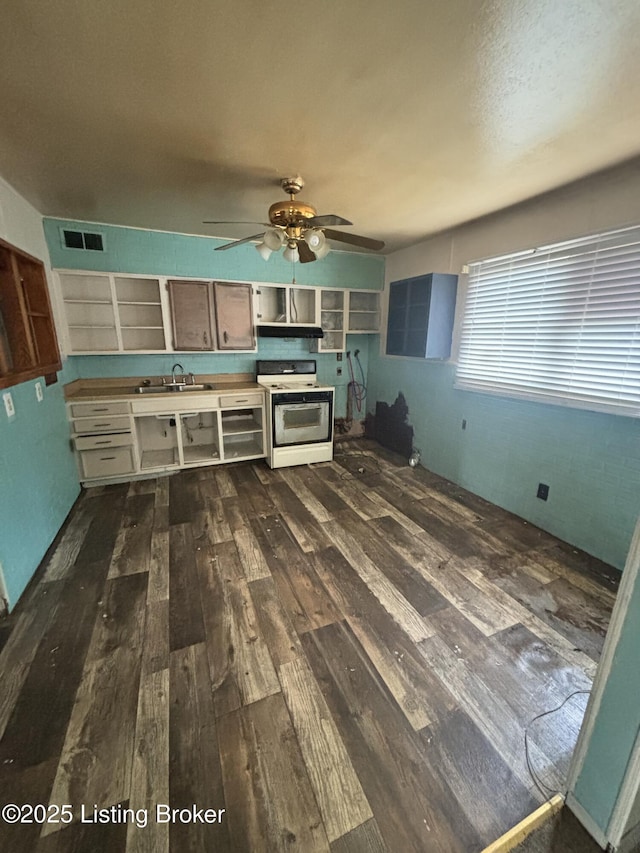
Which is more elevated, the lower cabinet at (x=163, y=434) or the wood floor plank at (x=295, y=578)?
the lower cabinet at (x=163, y=434)

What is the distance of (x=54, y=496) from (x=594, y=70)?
3.88 metres

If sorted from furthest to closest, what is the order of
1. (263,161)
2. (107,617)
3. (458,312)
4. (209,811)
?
1. (458,312)
2. (263,161)
3. (107,617)
4. (209,811)

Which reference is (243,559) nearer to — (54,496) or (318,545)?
(318,545)

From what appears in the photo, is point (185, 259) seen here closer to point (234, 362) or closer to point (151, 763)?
point (234, 362)

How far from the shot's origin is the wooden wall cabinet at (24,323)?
2211 mm

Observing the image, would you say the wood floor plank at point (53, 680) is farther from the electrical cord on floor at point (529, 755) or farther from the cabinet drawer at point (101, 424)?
the electrical cord on floor at point (529, 755)

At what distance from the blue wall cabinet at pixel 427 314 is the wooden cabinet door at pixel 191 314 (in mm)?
2203

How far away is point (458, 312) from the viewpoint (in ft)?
11.1

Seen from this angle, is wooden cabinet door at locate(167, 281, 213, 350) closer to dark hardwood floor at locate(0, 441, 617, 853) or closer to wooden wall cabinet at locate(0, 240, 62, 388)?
wooden wall cabinet at locate(0, 240, 62, 388)

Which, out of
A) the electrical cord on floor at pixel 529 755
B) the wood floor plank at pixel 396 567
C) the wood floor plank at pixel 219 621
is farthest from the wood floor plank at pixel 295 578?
the electrical cord on floor at pixel 529 755

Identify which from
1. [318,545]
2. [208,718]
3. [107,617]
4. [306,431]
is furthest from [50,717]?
[306,431]

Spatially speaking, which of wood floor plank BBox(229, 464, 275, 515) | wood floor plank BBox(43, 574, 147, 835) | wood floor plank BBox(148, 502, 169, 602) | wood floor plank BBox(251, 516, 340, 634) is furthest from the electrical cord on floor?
wood floor plank BBox(229, 464, 275, 515)

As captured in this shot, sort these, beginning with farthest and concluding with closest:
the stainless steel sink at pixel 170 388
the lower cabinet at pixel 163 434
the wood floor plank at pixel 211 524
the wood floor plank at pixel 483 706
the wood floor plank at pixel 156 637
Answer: the stainless steel sink at pixel 170 388 → the lower cabinet at pixel 163 434 → the wood floor plank at pixel 211 524 → the wood floor plank at pixel 156 637 → the wood floor plank at pixel 483 706

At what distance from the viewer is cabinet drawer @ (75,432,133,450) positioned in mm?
3154
